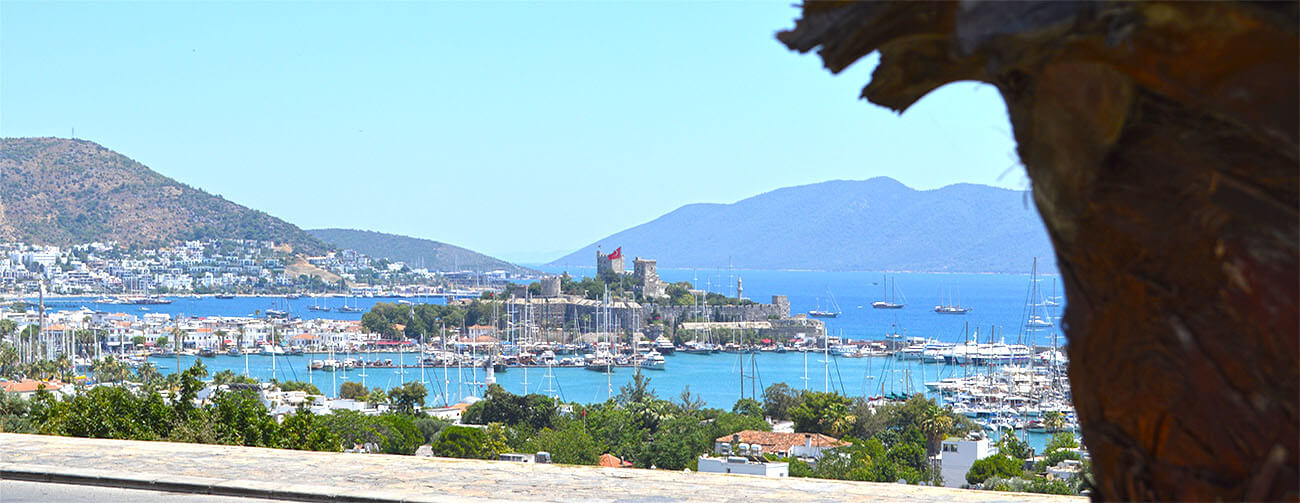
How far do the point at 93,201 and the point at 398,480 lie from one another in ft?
478

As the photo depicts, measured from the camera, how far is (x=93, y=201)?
13762cm

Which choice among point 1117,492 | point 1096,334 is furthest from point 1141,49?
point 1117,492

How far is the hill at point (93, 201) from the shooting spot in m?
130

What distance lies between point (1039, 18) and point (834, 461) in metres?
20.3

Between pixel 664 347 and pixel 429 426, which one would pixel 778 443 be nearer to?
pixel 429 426

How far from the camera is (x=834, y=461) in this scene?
21.0 metres

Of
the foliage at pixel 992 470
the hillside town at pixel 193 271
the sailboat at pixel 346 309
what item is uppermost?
the hillside town at pixel 193 271

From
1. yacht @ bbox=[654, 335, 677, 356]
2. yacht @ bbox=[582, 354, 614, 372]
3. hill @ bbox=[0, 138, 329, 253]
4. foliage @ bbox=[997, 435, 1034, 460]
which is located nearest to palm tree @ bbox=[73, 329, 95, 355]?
yacht @ bbox=[582, 354, 614, 372]

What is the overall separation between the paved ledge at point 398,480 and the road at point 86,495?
10 centimetres

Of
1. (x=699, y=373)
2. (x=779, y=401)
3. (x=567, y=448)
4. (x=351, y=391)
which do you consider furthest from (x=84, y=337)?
(x=567, y=448)

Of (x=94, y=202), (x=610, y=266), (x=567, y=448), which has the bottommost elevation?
(x=567, y=448)

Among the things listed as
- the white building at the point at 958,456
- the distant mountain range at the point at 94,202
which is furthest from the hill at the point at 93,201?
the white building at the point at 958,456

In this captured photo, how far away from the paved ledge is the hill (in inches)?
5048

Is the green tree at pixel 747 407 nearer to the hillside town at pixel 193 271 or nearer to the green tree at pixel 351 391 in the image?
the green tree at pixel 351 391
